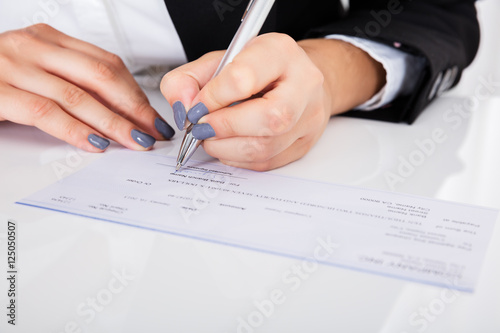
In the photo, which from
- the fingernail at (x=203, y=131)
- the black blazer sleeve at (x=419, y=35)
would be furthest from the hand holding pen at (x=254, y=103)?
the black blazer sleeve at (x=419, y=35)

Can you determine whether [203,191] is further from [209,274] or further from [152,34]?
[152,34]

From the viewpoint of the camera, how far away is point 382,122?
0.78 meters

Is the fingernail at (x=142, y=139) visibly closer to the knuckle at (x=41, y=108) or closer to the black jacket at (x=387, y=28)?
the knuckle at (x=41, y=108)

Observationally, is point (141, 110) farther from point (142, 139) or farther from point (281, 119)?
point (281, 119)

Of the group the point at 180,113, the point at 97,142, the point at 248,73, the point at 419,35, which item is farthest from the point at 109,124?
the point at 419,35

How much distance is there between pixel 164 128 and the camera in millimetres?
683

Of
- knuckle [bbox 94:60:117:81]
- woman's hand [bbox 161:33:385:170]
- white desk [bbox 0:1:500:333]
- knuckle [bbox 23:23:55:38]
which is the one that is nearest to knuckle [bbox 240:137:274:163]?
woman's hand [bbox 161:33:385:170]

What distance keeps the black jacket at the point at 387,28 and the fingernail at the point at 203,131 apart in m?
0.33

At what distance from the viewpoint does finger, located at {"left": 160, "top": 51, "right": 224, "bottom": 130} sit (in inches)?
22.3

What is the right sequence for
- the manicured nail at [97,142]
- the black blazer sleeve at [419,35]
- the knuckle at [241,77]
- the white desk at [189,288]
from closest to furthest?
the white desk at [189,288]
the knuckle at [241,77]
the manicured nail at [97,142]
the black blazer sleeve at [419,35]

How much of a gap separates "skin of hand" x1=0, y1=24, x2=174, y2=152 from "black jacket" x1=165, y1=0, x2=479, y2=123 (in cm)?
17

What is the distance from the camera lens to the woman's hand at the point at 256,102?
519 millimetres

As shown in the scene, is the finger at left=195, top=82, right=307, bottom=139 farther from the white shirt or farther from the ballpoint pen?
the white shirt

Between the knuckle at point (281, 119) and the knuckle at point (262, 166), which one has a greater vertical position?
the knuckle at point (281, 119)
